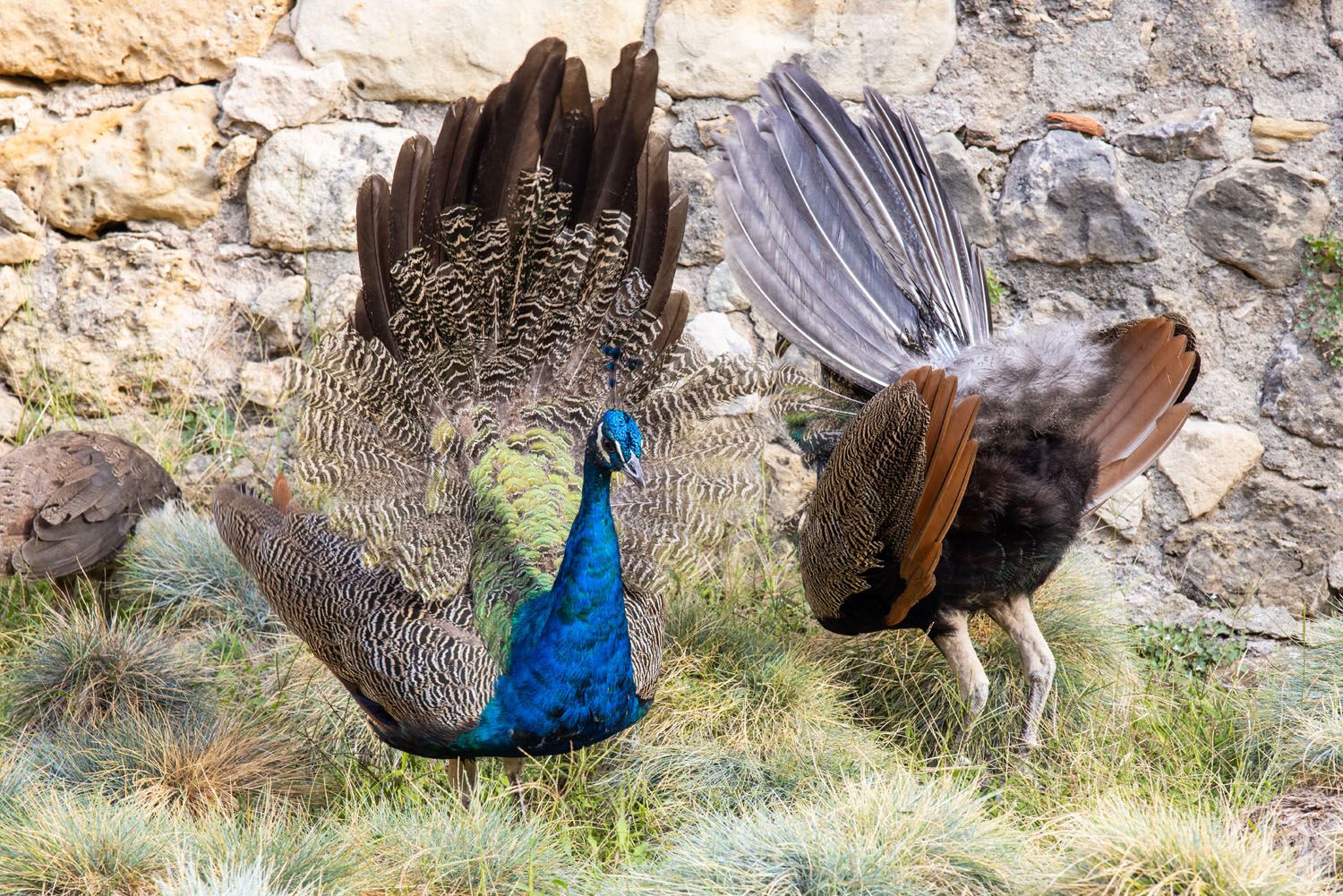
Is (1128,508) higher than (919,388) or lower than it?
lower

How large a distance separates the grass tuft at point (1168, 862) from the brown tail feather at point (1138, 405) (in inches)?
42.6

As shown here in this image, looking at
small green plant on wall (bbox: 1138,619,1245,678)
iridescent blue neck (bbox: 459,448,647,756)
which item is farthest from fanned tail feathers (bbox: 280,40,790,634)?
small green plant on wall (bbox: 1138,619,1245,678)

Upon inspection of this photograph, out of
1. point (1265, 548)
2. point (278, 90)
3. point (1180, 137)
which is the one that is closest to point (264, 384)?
point (278, 90)

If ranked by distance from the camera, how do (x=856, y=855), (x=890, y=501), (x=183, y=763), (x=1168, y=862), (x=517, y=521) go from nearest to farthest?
(x=1168, y=862) → (x=856, y=855) → (x=890, y=501) → (x=183, y=763) → (x=517, y=521)

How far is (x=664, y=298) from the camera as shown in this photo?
124 inches

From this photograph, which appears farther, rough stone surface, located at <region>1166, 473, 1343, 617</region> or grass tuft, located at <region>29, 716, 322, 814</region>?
rough stone surface, located at <region>1166, 473, 1343, 617</region>

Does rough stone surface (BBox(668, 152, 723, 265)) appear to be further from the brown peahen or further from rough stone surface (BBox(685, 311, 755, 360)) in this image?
the brown peahen

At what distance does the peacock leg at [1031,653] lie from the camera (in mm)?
3139

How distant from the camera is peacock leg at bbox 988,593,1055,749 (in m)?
3.14

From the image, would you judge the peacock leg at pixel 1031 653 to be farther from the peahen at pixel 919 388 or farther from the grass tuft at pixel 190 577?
the grass tuft at pixel 190 577

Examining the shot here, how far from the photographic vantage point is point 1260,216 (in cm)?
370

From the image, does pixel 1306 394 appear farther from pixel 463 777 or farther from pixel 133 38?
pixel 133 38

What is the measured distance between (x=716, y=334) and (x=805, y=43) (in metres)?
0.96

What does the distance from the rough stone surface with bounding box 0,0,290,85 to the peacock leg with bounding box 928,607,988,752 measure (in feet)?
9.29
